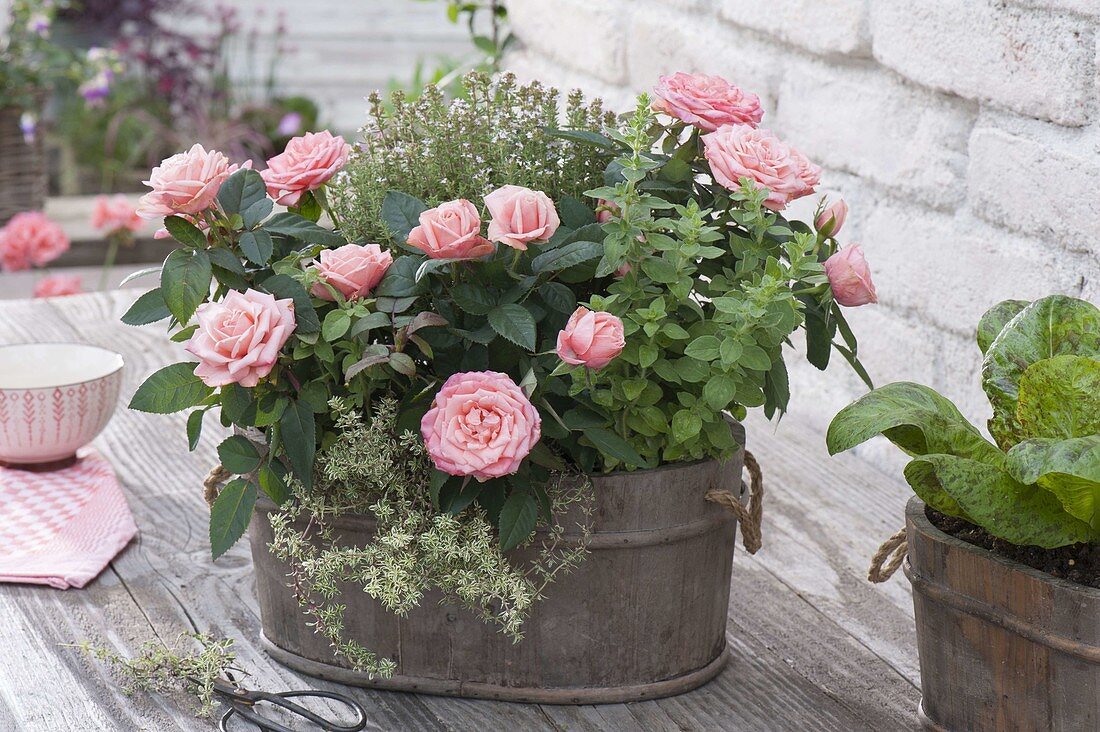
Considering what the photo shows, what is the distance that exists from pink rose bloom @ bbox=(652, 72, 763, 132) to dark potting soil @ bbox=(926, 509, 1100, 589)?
13.6 inches

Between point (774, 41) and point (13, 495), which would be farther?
point (774, 41)

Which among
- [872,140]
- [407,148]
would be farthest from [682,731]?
[872,140]

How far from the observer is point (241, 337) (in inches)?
30.7

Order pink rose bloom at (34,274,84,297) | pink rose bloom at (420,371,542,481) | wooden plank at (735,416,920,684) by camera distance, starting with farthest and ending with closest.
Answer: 1. pink rose bloom at (34,274,84,297)
2. wooden plank at (735,416,920,684)
3. pink rose bloom at (420,371,542,481)

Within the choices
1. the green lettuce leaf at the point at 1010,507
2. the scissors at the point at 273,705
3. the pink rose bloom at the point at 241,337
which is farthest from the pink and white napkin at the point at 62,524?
the green lettuce leaf at the point at 1010,507

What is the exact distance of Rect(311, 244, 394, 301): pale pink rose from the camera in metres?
0.82

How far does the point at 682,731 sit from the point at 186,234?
51 cm

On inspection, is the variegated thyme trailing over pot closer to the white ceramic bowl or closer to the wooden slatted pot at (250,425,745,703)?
the wooden slatted pot at (250,425,745,703)

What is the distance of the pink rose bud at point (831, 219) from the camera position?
90 cm

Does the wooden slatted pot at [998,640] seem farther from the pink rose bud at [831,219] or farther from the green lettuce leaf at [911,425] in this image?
the pink rose bud at [831,219]

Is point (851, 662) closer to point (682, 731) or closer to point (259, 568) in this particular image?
point (682, 731)

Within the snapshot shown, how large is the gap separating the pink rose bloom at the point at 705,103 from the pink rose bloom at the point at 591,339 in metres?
0.21

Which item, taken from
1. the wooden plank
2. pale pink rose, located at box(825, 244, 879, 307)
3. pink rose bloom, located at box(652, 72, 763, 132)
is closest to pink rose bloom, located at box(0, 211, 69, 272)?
the wooden plank

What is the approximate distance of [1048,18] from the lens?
1.12 metres
